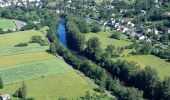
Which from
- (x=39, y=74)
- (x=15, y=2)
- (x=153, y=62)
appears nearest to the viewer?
(x=39, y=74)

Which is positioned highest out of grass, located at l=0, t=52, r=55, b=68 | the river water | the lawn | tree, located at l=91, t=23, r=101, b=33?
tree, located at l=91, t=23, r=101, b=33

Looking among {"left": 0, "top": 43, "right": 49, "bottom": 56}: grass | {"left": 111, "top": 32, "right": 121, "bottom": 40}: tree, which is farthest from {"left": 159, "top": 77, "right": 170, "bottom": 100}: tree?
{"left": 111, "top": 32, "right": 121, "bottom": 40}: tree

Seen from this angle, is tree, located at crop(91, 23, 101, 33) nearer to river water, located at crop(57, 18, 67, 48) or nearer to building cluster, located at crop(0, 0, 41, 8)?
river water, located at crop(57, 18, 67, 48)

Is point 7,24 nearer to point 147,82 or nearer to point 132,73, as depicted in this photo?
point 132,73

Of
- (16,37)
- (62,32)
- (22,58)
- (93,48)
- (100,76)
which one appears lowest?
(62,32)

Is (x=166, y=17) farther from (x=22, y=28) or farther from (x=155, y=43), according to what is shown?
(x=22, y=28)

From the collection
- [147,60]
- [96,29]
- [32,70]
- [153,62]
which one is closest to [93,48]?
[147,60]

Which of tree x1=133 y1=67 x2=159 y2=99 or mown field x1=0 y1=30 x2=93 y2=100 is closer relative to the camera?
tree x1=133 y1=67 x2=159 y2=99
